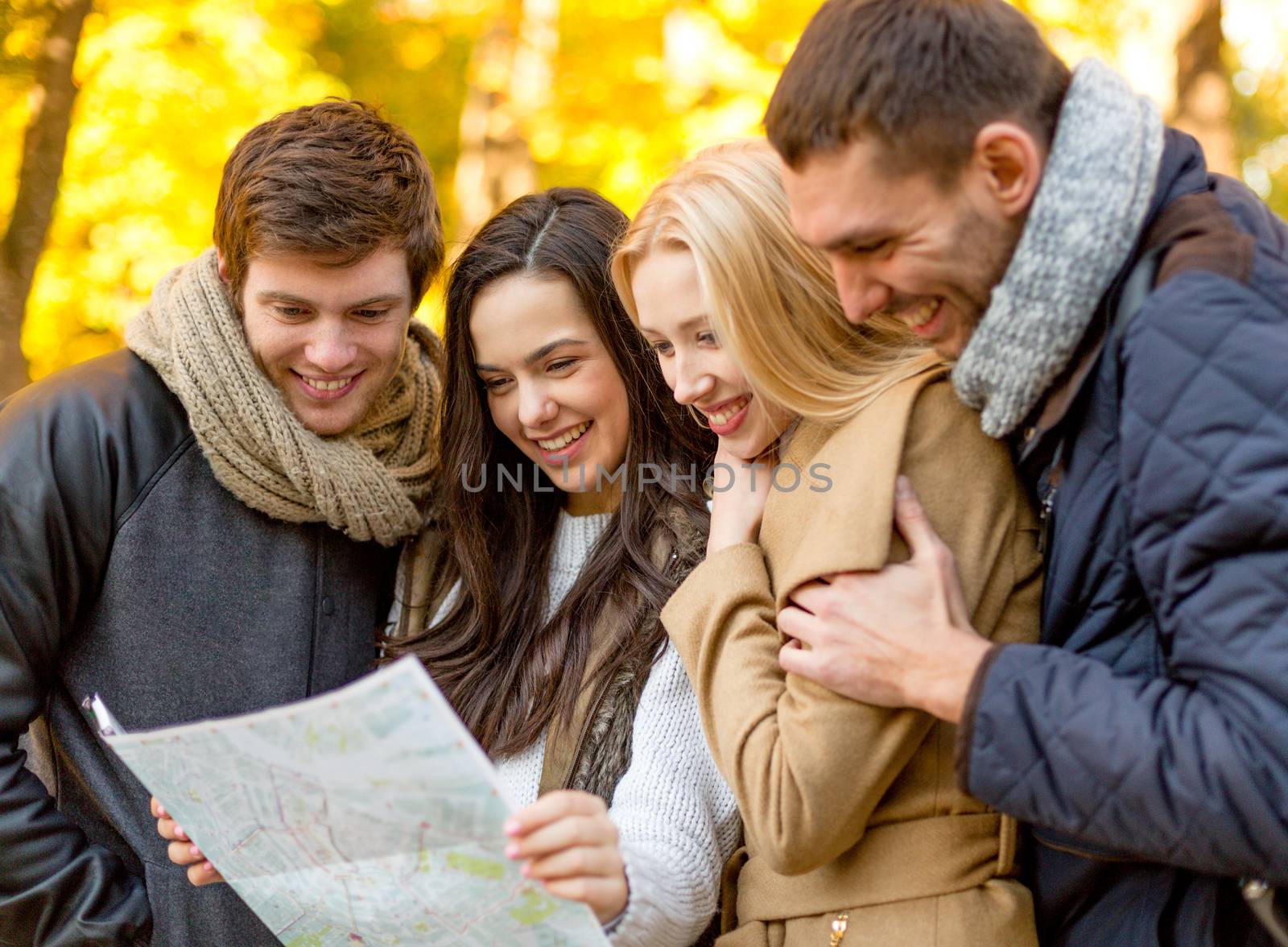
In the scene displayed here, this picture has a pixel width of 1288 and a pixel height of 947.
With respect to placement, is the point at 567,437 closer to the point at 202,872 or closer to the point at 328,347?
the point at 328,347

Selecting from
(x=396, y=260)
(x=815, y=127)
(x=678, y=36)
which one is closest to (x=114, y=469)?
(x=396, y=260)

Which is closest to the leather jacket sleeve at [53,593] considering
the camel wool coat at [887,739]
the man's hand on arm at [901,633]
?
the camel wool coat at [887,739]

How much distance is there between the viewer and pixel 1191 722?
1.52m

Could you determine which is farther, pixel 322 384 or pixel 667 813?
pixel 322 384

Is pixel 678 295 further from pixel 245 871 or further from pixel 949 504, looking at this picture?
pixel 245 871

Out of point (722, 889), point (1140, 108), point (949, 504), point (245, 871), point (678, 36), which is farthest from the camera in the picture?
point (678, 36)

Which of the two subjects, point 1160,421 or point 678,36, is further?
point 678,36

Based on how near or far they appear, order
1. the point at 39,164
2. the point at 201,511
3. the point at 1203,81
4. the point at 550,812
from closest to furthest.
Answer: the point at 550,812 < the point at 201,511 < the point at 39,164 < the point at 1203,81

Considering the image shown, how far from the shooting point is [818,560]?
1890mm

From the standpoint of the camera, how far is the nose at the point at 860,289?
5.91ft

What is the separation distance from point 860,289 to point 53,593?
1.74 meters

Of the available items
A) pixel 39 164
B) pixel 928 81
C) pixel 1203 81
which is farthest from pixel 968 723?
pixel 1203 81

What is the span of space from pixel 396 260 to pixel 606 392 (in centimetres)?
58

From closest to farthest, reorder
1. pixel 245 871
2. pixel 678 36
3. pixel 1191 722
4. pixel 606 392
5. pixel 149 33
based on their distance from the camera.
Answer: pixel 1191 722 < pixel 245 871 < pixel 606 392 < pixel 149 33 < pixel 678 36
